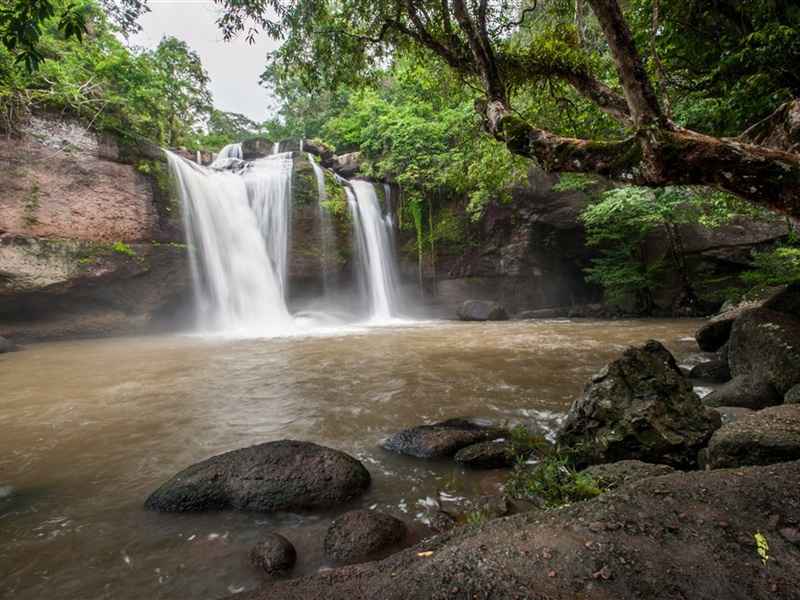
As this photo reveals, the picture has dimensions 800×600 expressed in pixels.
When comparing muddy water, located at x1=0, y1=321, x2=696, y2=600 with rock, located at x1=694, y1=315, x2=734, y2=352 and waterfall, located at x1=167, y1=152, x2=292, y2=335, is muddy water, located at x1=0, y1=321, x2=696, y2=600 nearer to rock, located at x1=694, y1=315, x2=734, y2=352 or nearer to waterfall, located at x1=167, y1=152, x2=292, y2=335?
rock, located at x1=694, y1=315, x2=734, y2=352

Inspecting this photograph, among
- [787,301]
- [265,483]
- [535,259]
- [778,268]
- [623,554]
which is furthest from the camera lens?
[535,259]

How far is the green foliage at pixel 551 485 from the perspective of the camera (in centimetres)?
246

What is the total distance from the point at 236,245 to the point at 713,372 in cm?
1494

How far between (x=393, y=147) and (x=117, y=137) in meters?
10.2

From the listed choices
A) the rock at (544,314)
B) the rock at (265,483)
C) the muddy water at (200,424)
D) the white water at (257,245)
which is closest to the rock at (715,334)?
the muddy water at (200,424)

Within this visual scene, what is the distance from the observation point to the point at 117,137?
12930mm

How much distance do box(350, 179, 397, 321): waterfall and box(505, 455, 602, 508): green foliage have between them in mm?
14808

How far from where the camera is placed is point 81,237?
39.7 feet

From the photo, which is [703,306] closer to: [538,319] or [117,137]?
[538,319]

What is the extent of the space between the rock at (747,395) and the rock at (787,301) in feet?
5.50

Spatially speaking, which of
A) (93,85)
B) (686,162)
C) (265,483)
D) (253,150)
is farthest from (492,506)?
(253,150)

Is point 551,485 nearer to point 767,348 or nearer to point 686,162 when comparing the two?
point 686,162

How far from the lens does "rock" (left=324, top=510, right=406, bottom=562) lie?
7.53 feet

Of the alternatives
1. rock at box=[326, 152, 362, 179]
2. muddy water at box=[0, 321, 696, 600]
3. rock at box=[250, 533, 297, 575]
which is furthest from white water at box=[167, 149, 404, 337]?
rock at box=[250, 533, 297, 575]
